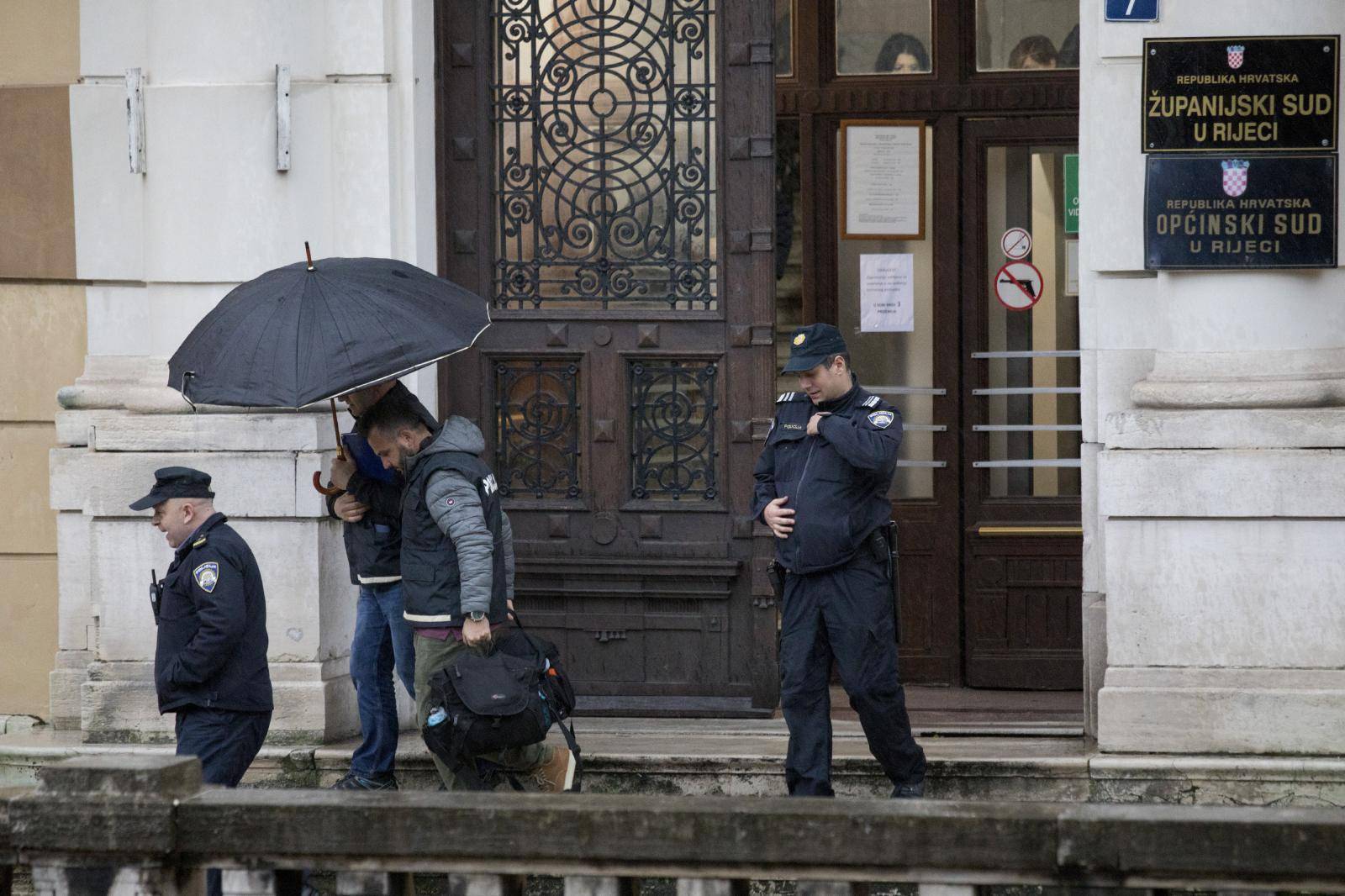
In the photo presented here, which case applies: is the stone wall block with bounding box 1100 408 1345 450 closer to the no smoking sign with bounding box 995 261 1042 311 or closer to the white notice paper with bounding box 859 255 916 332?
the no smoking sign with bounding box 995 261 1042 311

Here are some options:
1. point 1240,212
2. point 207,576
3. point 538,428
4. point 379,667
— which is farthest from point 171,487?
point 1240,212

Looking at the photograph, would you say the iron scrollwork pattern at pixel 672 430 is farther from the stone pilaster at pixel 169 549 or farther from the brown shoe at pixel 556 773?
the brown shoe at pixel 556 773

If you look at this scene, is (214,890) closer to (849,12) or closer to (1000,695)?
(1000,695)

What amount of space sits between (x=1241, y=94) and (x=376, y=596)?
3891 mm

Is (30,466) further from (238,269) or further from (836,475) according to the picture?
(836,475)

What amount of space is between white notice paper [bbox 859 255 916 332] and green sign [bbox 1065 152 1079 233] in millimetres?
777

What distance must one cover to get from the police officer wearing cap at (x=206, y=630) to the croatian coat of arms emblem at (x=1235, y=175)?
4.00 meters

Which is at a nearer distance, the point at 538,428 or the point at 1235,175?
the point at 1235,175

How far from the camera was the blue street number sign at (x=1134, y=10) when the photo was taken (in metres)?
6.86

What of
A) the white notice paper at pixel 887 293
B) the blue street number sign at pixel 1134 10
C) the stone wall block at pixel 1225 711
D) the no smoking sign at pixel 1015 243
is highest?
the blue street number sign at pixel 1134 10

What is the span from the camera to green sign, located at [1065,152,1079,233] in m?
8.38

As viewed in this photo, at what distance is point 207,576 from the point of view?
591cm

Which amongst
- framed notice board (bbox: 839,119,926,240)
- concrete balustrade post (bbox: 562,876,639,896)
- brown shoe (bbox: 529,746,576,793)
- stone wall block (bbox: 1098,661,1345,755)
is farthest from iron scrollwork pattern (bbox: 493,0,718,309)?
concrete balustrade post (bbox: 562,876,639,896)

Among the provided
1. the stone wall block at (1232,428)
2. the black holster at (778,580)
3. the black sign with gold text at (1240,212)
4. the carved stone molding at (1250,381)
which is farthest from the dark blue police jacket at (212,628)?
the black sign with gold text at (1240,212)
